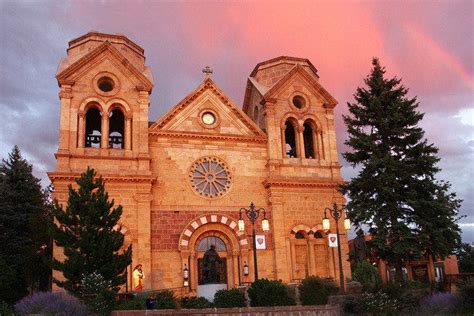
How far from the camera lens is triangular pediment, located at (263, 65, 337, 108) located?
119ft

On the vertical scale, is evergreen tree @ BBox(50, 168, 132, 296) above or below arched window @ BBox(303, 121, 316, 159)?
below

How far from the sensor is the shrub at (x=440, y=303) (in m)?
21.3

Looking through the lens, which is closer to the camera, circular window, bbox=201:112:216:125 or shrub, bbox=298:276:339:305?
shrub, bbox=298:276:339:305

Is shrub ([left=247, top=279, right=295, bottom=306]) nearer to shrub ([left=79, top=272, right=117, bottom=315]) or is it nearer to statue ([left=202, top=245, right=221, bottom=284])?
shrub ([left=79, top=272, right=117, bottom=315])

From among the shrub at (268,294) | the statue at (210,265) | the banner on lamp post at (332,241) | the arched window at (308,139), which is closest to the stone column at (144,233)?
the statue at (210,265)

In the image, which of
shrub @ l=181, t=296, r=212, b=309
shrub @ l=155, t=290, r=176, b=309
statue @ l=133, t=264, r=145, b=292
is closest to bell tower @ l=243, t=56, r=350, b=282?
statue @ l=133, t=264, r=145, b=292

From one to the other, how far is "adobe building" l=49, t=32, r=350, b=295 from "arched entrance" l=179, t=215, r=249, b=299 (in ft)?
0.21

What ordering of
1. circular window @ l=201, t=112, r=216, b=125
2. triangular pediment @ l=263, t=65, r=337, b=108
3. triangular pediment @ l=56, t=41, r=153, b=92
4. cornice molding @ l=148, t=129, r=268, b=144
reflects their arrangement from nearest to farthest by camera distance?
triangular pediment @ l=56, t=41, r=153, b=92
cornice molding @ l=148, t=129, r=268, b=144
circular window @ l=201, t=112, r=216, b=125
triangular pediment @ l=263, t=65, r=337, b=108

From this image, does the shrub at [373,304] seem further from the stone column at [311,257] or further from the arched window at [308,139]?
the arched window at [308,139]

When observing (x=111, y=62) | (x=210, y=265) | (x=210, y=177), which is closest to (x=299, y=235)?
(x=210, y=265)

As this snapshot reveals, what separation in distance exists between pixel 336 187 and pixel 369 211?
699 centimetres

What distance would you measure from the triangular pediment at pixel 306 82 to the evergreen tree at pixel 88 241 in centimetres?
1563

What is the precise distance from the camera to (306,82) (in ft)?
122

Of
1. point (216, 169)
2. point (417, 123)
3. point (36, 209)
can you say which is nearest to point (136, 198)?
point (216, 169)
